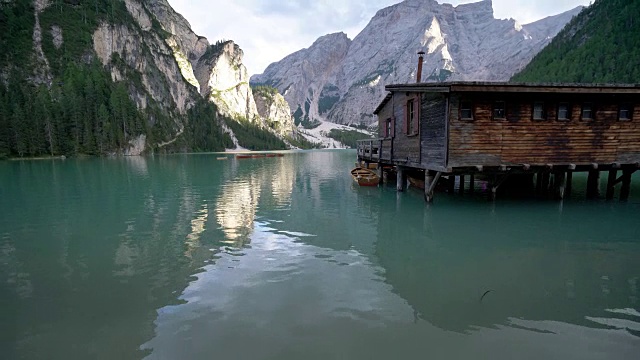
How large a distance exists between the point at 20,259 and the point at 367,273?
11424 millimetres

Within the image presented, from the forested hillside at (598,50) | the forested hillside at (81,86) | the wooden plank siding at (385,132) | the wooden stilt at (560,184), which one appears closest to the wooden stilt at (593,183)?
the wooden stilt at (560,184)

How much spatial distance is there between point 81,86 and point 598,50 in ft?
562

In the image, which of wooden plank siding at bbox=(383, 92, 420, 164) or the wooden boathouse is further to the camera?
wooden plank siding at bbox=(383, 92, 420, 164)

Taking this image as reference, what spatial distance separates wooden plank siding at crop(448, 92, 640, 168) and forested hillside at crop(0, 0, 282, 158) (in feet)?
344

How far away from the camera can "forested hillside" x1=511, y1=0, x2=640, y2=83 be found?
326 ft

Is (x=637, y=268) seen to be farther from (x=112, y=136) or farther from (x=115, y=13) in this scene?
(x=115, y=13)

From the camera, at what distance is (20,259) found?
11.2 m

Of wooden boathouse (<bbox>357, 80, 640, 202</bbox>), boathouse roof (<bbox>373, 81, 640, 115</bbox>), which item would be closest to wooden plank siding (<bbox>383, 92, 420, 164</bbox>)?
wooden boathouse (<bbox>357, 80, 640, 202</bbox>)

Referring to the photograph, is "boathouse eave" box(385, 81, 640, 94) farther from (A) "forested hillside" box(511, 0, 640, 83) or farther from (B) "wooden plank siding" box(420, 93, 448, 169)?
(A) "forested hillside" box(511, 0, 640, 83)

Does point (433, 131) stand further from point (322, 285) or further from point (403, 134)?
point (322, 285)

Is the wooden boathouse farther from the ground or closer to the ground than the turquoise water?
farther from the ground

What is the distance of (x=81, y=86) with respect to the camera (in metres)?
114

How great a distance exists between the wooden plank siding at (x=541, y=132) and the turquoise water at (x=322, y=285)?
336 cm

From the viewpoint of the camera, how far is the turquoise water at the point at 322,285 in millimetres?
6305
